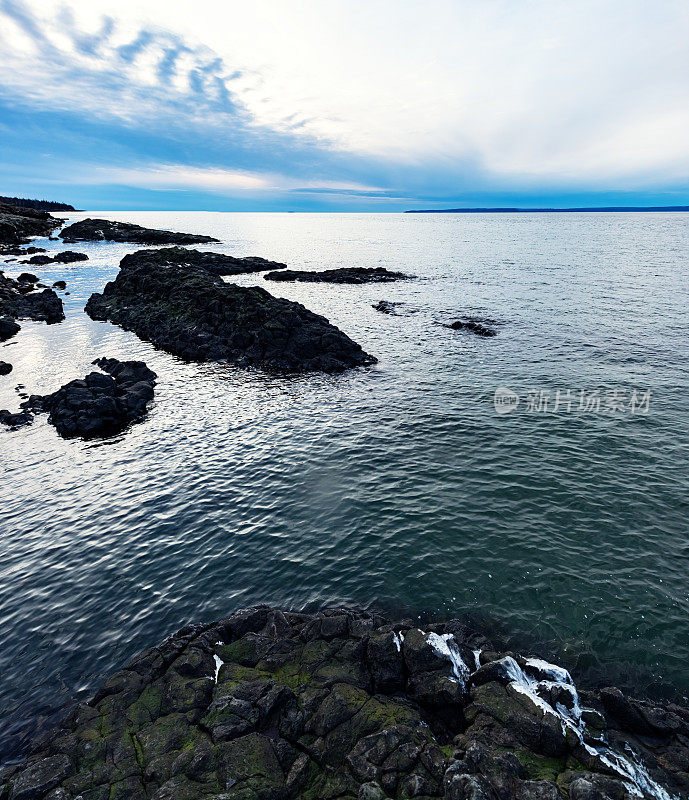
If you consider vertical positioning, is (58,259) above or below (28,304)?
below

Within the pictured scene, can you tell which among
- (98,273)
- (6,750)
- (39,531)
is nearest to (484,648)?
(6,750)

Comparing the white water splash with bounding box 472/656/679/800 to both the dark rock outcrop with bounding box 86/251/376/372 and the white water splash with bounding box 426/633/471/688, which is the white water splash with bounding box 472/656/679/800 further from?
the dark rock outcrop with bounding box 86/251/376/372

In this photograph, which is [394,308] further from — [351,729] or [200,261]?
[351,729]

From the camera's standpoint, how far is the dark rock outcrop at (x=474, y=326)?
60775 millimetres

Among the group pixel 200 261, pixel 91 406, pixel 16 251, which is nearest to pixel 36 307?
pixel 200 261

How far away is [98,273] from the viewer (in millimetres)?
115312

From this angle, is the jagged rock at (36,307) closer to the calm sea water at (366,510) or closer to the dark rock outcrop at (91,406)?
the calm sea water at (366,510)

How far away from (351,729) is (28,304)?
8923 centimetres

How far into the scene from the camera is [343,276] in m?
108

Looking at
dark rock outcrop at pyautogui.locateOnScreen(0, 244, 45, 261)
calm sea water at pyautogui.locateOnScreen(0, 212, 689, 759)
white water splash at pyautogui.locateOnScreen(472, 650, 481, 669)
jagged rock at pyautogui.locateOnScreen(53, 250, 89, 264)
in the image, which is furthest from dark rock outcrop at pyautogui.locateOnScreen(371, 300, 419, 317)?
dark rock outcrop at pyautogui.locateOnScreen(0, 244, 45, 261)

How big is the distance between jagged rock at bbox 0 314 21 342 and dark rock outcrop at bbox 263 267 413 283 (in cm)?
5788

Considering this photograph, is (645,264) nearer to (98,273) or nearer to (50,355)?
(50,355)

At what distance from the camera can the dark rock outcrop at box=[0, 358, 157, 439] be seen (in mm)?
36688

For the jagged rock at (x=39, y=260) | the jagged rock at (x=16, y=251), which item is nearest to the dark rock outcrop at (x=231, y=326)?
the jagged rock at (x=39, y=260)
